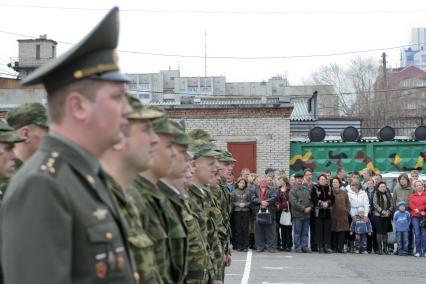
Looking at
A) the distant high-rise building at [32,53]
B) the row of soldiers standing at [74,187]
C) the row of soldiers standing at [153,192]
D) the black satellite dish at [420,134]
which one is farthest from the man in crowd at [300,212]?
the distant high-rise building at [32,53]

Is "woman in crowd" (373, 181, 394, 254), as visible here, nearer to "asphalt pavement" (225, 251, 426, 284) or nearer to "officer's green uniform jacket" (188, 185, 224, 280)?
"asphalt pavement" (225, 251, 426, 284)

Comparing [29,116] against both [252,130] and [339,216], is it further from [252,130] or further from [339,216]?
[252,130]

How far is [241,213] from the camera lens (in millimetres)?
19812

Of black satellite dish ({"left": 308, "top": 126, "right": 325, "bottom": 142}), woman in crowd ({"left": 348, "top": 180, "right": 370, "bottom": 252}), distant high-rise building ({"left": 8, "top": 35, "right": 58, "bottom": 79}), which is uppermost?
distant high-rise building ({"left": 8, "top": 35, "right": 58, "bottom": 79})

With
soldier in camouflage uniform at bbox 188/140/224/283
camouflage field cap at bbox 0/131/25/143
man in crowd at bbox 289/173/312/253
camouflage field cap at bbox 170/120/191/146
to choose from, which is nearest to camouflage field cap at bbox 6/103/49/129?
camouflage field cap at bbox 0/131/25/143

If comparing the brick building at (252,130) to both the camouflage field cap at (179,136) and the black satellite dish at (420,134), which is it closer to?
the black satellite dish at (420,134)

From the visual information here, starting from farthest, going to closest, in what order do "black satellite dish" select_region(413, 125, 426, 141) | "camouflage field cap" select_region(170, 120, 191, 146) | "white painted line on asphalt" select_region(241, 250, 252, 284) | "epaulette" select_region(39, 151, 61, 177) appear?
"black satellite dish" select_region(413, 125, 426, 141) → "white painted line on asphalt" select_region(241, 250, 252, 284) → "camouflage field cap" select_region(170, 120, 191, 146) → "epaulette" select_region(39, 151, 61, 177)

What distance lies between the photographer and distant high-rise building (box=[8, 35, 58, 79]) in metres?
47.1

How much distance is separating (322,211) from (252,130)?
374 inches

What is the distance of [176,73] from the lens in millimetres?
121000

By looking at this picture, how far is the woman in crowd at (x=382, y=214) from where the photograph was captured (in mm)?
19500

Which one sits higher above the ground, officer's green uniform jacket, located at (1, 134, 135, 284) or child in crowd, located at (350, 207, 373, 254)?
officer's green uniform jacket, located at (1, 134, 135, 284)

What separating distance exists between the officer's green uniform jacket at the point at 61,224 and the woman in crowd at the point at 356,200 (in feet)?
56.6

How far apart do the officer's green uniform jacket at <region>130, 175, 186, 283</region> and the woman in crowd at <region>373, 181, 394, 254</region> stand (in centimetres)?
1496
